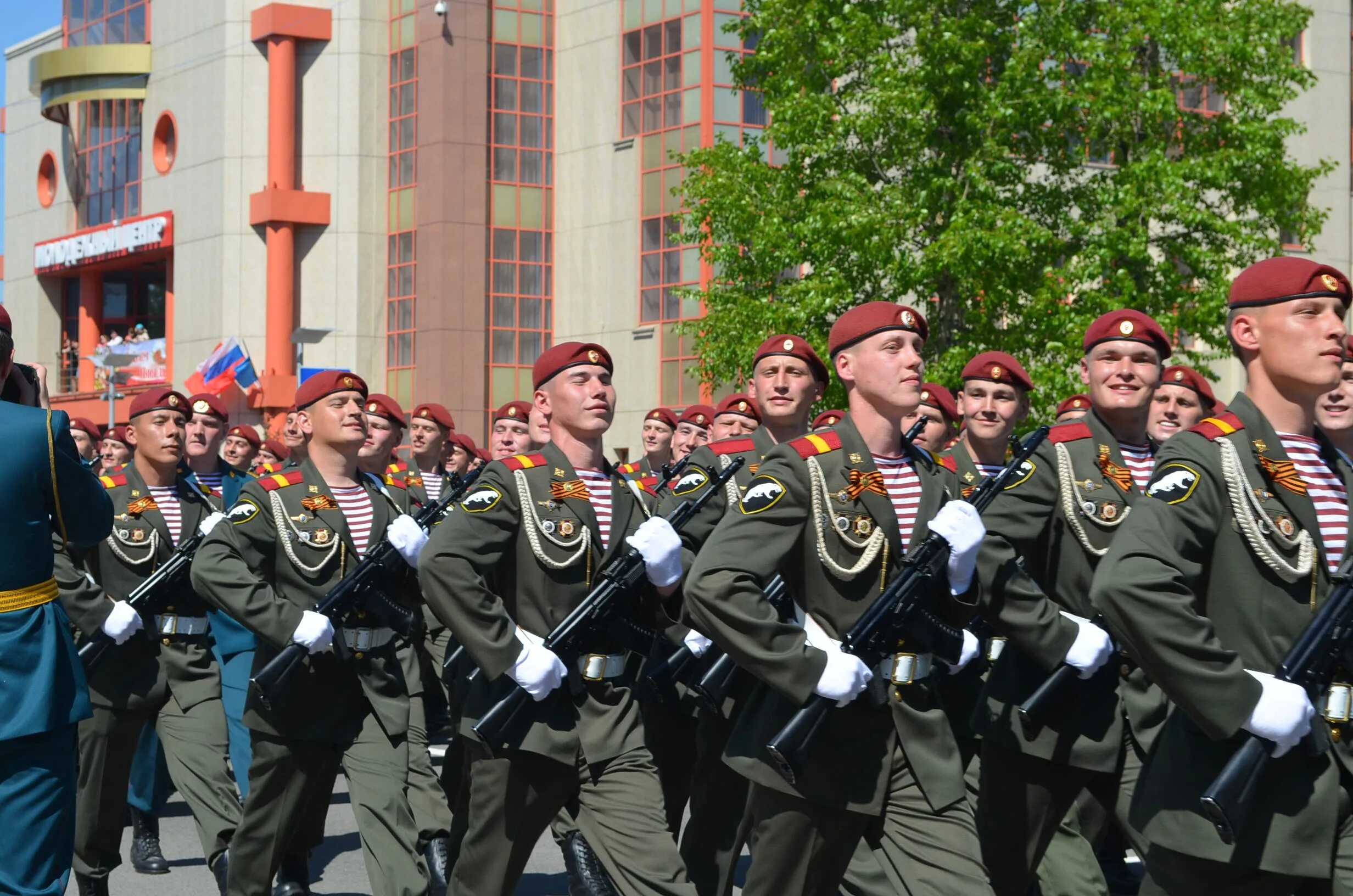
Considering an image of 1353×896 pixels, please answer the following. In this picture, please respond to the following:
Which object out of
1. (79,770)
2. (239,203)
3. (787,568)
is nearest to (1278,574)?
(787,568)

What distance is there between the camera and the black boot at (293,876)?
7.58 meters

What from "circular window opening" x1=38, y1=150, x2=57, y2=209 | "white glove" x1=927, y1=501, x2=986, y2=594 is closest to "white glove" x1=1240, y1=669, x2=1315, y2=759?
"white glove" x1=927, y1=501, x2=986, y2=594

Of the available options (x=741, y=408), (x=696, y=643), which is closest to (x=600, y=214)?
(x=741, y=408)

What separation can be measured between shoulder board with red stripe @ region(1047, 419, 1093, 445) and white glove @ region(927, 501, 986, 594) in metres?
1.43

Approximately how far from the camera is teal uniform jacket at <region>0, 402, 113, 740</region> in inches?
202

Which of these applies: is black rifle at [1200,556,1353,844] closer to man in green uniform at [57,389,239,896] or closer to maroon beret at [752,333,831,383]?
maroon beret at [752,333,831,383]

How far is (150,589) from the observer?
8484 millimetres

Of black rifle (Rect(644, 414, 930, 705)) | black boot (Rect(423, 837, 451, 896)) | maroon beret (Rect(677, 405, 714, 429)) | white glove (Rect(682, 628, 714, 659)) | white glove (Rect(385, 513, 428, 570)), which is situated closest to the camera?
black rifle (Rect(644, 414, 930, 705))

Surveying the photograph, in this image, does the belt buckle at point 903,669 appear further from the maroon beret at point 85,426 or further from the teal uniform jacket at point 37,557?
Result: the maroon beret at point 85,426

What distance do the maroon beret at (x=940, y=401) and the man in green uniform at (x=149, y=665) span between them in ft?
12.8

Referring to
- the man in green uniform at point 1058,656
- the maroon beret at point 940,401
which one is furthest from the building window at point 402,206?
the man in green uniform at point 1058,656

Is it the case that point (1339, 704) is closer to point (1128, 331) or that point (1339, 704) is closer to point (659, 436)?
point (1128, 331)

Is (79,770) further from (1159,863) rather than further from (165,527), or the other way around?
(1159,863)

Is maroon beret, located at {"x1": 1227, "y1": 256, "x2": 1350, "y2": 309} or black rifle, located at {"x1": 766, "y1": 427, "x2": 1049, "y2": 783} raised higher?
maroon beret, located at {"x1": 1227, "y1": 256, "x2": 1350, "y2": 309}
